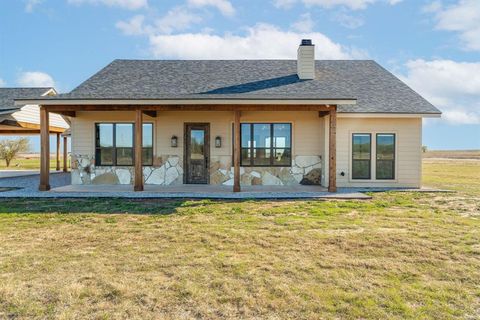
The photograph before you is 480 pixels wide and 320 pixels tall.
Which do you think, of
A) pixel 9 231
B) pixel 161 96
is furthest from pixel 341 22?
pixel 9 231

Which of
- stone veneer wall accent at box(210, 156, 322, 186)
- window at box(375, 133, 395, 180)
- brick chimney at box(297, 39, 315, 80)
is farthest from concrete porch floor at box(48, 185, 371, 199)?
brick chimney at box(297, 39, 315, 80)

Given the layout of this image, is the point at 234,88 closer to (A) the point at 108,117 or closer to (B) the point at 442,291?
(A) the point at 108,117

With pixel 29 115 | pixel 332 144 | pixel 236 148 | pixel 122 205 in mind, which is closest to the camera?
pixel 122 205

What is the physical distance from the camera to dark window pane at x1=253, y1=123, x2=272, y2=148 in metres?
11.5

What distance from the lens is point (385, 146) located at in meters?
11.3

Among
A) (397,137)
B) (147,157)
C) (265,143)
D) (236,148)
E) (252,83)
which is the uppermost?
(252,83)

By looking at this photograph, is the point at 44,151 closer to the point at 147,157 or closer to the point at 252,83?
the point at 147,157

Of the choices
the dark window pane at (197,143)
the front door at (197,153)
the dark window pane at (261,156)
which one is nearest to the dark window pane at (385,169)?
the dark window pane at (261,156)

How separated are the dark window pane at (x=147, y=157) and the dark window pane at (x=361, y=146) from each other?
7.24m

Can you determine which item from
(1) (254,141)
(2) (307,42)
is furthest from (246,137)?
(2) (307,42)

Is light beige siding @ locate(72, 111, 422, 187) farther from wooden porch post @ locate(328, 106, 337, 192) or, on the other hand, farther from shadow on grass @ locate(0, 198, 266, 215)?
shadow on grass @ locate(0, 198, 266, 215)

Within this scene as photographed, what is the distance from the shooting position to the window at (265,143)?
37.7 feet

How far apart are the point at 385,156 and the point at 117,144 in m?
9.61

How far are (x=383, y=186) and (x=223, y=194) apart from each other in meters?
5.89
